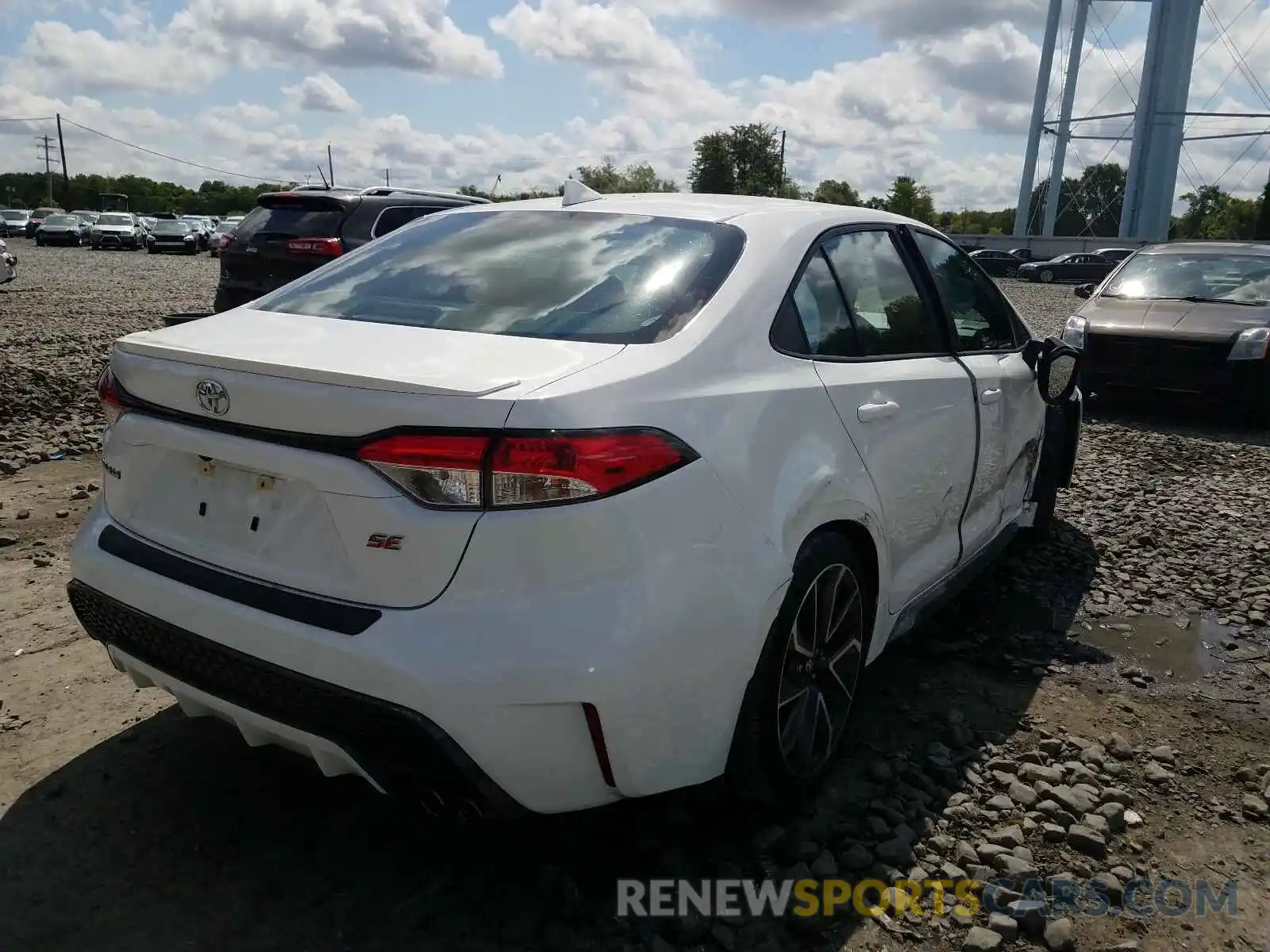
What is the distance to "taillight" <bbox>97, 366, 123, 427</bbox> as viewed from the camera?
100 inches

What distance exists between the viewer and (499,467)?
6.57 ft

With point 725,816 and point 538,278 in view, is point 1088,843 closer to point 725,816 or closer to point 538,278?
point 725,816

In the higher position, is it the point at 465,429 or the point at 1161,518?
the point at 465,429

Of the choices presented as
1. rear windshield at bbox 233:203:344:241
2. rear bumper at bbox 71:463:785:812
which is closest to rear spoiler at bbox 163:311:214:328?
rear bumper at bbox 71:463:785:812

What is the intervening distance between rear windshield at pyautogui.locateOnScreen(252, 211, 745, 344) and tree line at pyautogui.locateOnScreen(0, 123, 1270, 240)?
63196 millimetres

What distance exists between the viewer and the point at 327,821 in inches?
107

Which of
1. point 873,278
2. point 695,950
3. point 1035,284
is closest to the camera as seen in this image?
point 695,950

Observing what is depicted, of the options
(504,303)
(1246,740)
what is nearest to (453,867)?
(504,303)

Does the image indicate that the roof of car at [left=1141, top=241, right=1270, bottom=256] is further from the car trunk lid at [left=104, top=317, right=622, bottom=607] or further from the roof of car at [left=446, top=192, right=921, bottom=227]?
the car trunk lid at [left=104, top=317, right=622, bottom=607]

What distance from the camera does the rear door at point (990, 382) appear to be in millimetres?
3734

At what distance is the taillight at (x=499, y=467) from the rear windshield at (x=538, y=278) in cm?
43

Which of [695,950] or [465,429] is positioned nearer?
[465,429]

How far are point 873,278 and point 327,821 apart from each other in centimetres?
229

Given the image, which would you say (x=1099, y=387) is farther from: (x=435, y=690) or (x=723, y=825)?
(x=435, y=690)
